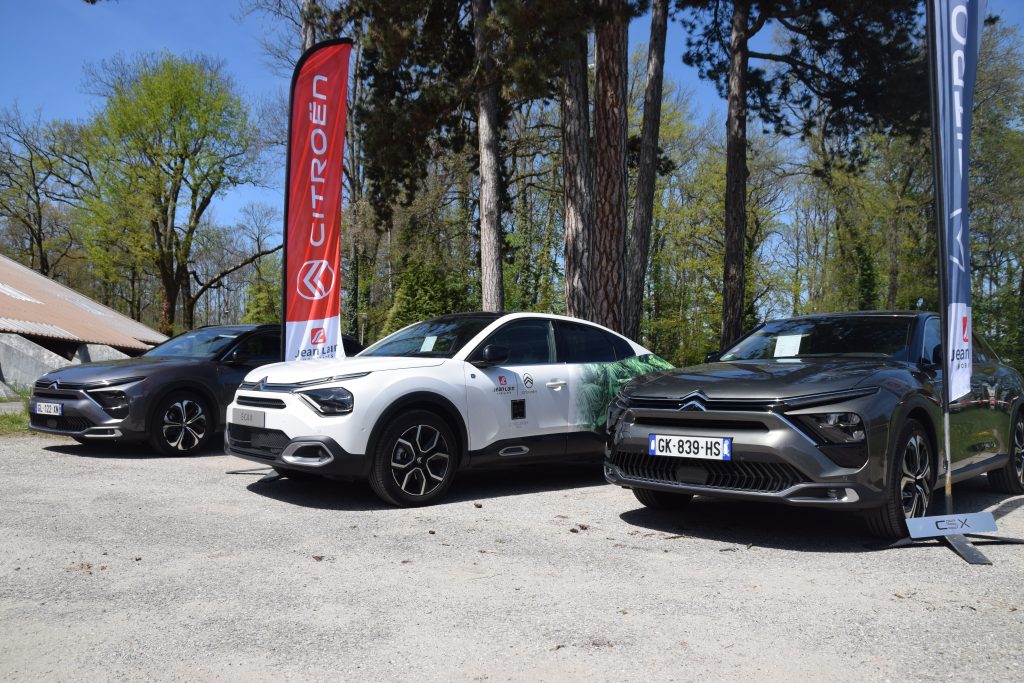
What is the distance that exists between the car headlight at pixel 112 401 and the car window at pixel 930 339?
7.56 meters

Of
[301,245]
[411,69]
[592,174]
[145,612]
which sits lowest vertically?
[145,612]

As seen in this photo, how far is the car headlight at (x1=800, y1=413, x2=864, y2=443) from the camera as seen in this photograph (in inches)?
195

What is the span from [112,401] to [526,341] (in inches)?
179

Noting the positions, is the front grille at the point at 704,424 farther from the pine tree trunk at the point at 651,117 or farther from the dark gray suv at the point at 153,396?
the pine tree trunk at the point at 651,117

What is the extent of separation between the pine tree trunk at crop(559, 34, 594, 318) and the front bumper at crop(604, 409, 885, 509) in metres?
7.16

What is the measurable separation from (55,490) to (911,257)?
3183 centimetres

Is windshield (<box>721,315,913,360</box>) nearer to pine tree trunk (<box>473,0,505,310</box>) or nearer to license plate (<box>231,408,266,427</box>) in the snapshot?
license plate (<box>231,408,266,427</box>)

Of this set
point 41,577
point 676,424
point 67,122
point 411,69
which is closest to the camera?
point 41,577

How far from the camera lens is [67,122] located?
39.7 metres

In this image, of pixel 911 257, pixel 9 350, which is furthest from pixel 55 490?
pixel 911 257

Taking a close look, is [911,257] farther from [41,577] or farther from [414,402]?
[41,577]

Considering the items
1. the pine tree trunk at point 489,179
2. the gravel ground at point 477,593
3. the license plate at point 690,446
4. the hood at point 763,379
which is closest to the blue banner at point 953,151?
the hood at point 763,379

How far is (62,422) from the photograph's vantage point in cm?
895

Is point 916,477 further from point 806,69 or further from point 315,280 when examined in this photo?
point 806,69
